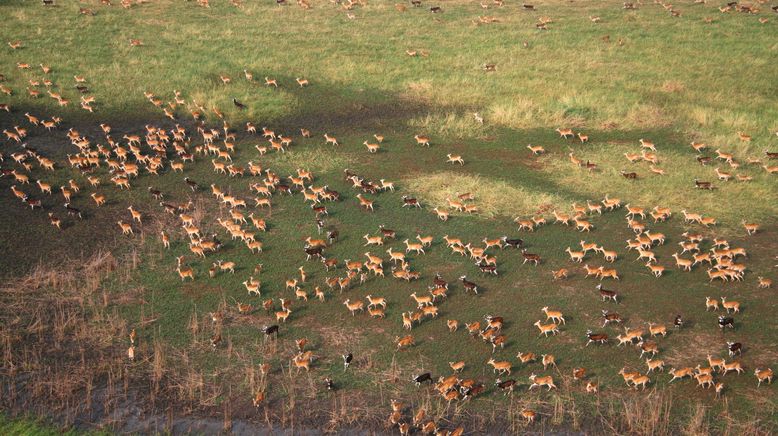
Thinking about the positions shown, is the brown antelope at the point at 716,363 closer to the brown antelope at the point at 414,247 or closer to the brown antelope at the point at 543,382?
the brown antelope at the point at 543,382

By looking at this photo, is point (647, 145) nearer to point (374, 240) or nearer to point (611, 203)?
point (611, 203)

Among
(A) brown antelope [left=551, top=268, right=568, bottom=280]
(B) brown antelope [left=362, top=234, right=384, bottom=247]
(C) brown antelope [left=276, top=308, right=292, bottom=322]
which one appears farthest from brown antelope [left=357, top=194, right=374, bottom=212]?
(A) brown antelope [left=551, top=268, right=568, bottom=280]

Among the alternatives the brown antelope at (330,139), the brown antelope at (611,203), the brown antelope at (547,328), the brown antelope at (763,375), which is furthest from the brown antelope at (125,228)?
the brown antelope at (763,375)

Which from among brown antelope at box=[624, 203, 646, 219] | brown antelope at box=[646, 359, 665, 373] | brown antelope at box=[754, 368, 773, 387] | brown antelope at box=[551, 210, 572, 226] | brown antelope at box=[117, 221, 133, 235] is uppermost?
brown antelope at box=[117, 221, 133, 235]

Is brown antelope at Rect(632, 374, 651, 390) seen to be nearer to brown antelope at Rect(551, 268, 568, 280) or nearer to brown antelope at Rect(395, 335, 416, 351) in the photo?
brown antelope at Rect(551, 268, 568, 280)

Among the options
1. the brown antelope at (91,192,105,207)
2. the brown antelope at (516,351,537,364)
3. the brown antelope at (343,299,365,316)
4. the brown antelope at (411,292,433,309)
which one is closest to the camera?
the brown antelope at (516,351,537,364)

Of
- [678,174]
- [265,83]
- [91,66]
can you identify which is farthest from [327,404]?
[91,66]

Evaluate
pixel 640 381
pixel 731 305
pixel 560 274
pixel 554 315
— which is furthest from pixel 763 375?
pixel 560 274

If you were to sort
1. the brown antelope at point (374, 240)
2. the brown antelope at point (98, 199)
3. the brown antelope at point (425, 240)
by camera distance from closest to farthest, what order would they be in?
the brown antelope at point (425, 240), the brown antelope at point (374, 240), the brown antelope at point (98, 199)
